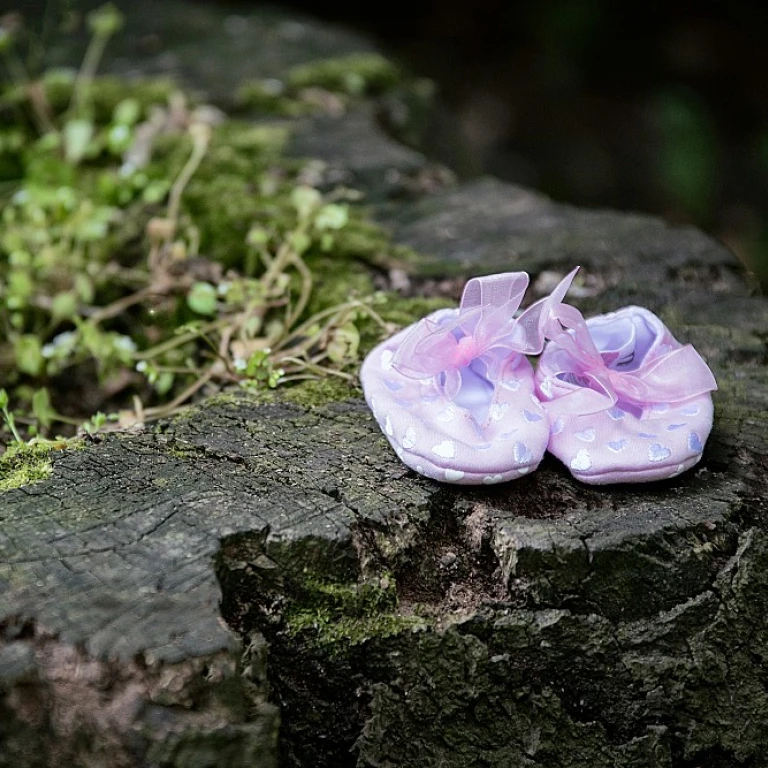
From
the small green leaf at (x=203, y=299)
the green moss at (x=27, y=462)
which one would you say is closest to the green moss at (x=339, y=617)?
the green moss at (x=27, y=462)

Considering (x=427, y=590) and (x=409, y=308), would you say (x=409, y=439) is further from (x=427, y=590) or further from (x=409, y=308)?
(x=409, y=308)

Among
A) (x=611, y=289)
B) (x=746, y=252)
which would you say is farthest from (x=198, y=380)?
(x=746, y=252)

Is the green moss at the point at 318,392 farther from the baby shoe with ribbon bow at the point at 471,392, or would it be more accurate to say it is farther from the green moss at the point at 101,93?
the green moss at the point at 101,93

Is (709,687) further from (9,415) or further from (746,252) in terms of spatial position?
(746,252)

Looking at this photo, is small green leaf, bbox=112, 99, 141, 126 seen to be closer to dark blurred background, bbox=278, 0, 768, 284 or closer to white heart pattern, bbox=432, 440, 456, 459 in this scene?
white heart pattern, bbox=432, 440, 456, 459

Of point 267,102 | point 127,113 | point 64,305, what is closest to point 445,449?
point 64,305

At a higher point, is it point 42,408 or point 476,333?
point 476,333

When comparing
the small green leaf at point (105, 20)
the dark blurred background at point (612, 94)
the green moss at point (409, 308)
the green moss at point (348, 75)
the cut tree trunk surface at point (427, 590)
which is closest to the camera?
the cut tree trunk surface at point (427, 590)

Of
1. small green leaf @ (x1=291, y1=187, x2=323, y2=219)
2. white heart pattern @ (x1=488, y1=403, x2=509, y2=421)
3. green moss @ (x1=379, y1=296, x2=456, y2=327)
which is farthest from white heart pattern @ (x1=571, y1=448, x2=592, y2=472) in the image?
small green leaf @ (x1=291, y1=187, x2=323, y2=219)
